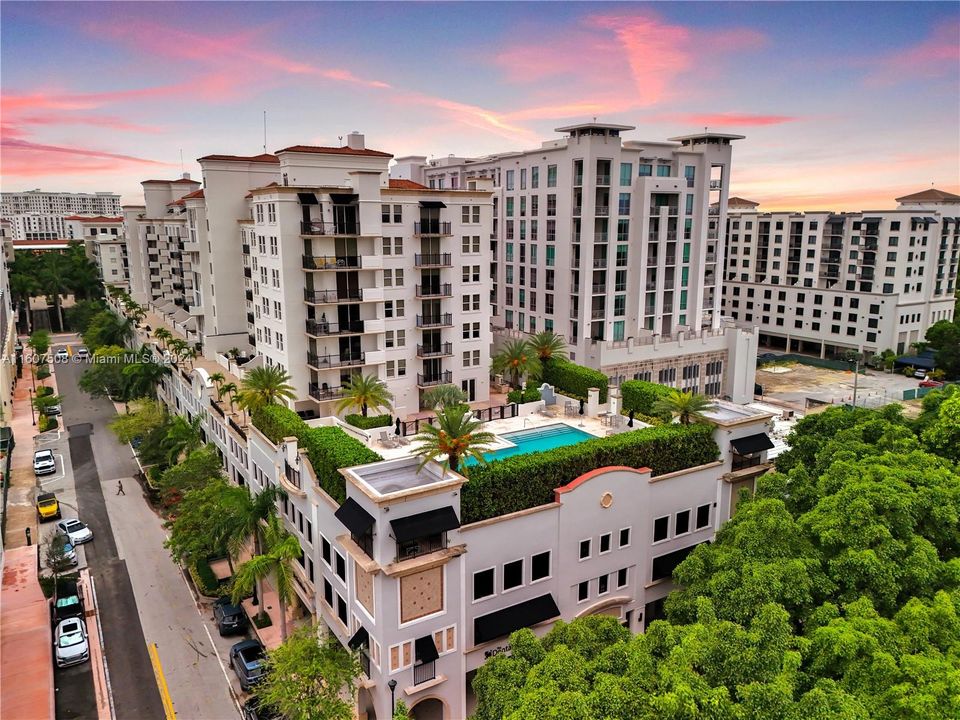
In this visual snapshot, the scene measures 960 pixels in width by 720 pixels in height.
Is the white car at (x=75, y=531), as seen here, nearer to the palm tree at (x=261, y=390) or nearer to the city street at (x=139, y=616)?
the city street at (x=139, y=616)

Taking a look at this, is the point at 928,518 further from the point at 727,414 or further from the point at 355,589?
the point at 355,589

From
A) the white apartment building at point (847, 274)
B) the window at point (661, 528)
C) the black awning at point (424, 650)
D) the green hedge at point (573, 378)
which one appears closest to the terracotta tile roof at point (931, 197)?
the white apartment building at point (847, 274)

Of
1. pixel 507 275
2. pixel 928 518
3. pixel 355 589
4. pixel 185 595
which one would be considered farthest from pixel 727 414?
pixel 507 275

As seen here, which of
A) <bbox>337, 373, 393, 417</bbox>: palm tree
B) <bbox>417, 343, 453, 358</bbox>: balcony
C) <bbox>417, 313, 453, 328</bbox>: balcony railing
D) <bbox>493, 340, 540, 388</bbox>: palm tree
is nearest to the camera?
<bbox>337, 373, 393, 417</bbox>: palm tree

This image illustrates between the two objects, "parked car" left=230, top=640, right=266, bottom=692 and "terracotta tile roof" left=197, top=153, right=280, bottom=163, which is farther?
"terracotta tile roof" left=197, top=153, right=280, bottom=163

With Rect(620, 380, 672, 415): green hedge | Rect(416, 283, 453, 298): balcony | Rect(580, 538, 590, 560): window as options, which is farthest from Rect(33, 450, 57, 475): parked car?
Rect(620, 380, 672, 415): green hedge

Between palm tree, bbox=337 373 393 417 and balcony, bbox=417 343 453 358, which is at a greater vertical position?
balcony, bbox=417 343 453 358

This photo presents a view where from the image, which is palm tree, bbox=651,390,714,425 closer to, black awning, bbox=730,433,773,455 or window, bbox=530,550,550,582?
black awning, bbox=730,433,773,455
